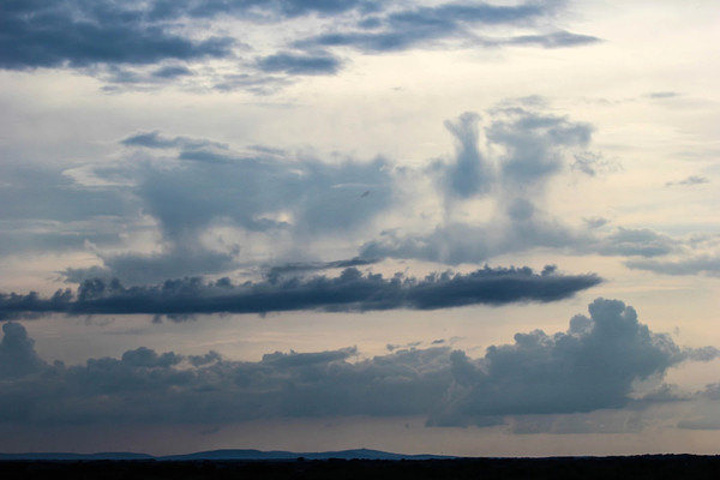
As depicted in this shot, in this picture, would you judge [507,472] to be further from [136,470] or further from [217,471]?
[136,470]

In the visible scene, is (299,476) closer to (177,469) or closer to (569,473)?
(177,469)

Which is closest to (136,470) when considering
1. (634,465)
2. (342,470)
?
(342,470)

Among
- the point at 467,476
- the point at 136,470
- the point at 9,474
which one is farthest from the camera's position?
the point at 136,470

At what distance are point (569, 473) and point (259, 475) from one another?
153 feet

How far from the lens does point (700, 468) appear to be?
161250 millimetres

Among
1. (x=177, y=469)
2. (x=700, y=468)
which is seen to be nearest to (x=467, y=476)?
(x=700, y=468)

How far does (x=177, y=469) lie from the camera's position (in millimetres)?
169875

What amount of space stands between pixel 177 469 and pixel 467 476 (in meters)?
50.1

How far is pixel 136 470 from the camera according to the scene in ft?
557

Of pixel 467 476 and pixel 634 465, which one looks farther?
pixel 634 465

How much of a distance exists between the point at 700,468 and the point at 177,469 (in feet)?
275

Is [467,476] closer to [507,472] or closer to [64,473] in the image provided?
[507,472]

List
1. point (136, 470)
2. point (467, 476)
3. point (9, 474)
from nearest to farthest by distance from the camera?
1. point (467, 476)
2. point (9, 474)
3. point (136, 470)

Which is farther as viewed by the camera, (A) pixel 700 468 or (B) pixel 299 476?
(A) pixel 700 468
